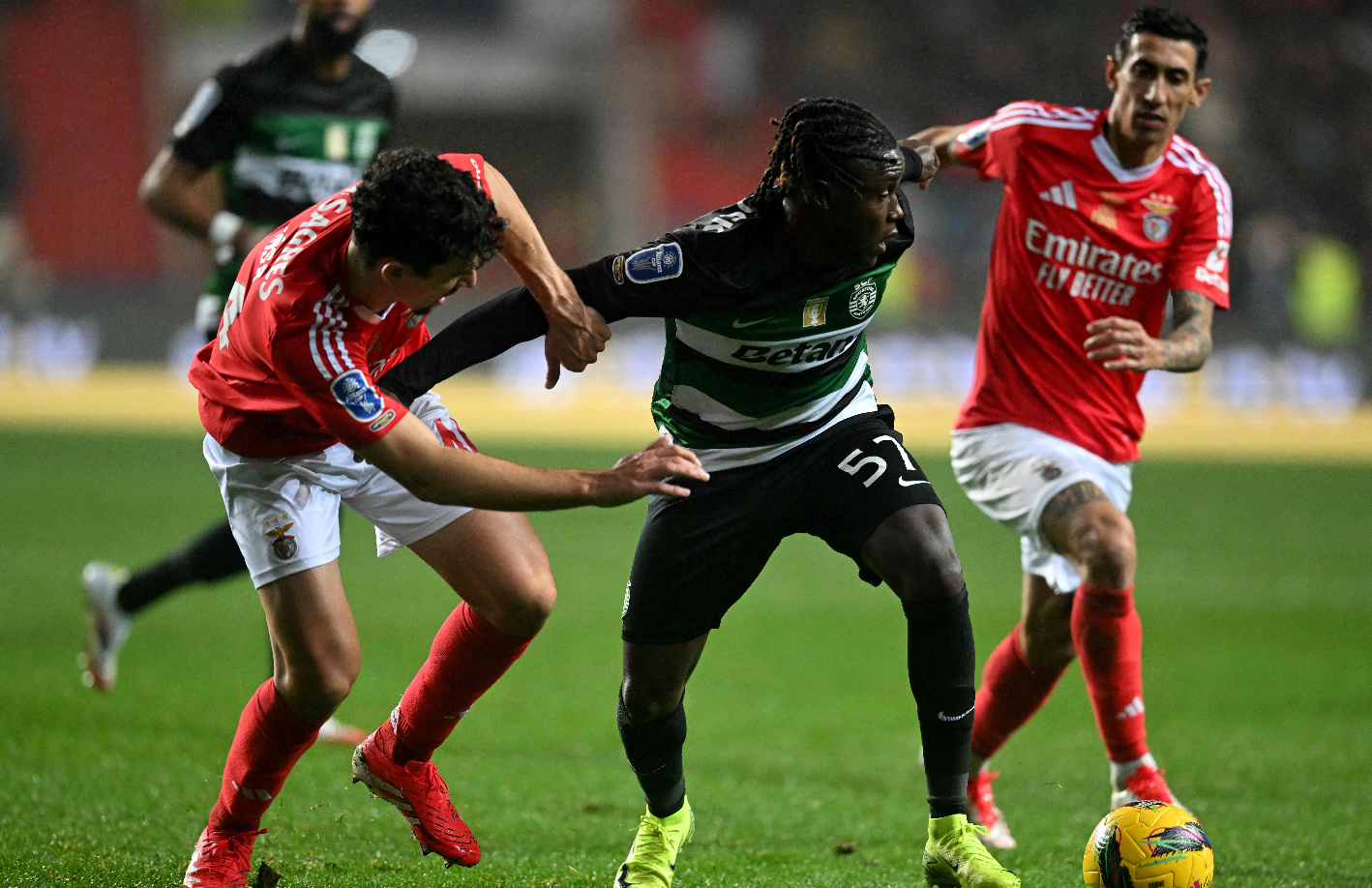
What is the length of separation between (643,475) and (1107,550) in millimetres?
1748

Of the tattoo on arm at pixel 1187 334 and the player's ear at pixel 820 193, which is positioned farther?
the tattoo on arm at pixel 1187 334

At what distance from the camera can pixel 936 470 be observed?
1334 centimetres

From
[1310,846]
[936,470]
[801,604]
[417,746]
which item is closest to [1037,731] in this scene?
[1310,846]

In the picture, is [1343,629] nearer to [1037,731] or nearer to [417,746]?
[1037,731]

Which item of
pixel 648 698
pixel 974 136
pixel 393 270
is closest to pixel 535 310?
pixel 393 270

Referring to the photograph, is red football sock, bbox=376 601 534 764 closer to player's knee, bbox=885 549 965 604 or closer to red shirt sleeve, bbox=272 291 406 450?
red shirt sleeve, bbox=272 291 406 450

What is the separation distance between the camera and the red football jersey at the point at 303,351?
3316mm

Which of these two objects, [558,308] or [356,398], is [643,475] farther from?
[356,398]

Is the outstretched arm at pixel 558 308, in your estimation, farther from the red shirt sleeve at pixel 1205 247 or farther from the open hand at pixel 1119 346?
the red shirt sleeve at pixel 1205 247

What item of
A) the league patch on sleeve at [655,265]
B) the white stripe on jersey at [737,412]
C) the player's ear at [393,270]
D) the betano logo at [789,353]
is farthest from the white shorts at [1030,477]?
the player's ear at [393,270]

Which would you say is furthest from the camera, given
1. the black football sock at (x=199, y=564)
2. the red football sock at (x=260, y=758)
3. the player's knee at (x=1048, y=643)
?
the black football sock at (x=199, y=564)

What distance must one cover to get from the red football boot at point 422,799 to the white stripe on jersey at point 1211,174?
3.02 m

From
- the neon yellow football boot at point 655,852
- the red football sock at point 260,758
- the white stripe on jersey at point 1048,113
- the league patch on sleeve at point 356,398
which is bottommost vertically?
the neon yellow football boot at point 655,852

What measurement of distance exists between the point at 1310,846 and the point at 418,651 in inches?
182
